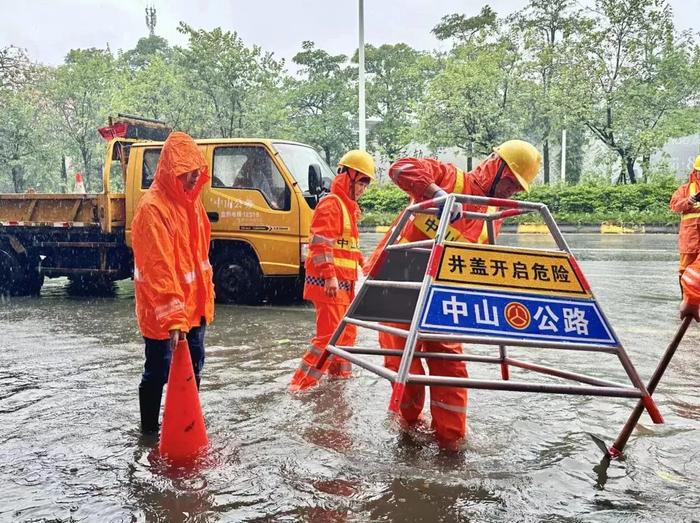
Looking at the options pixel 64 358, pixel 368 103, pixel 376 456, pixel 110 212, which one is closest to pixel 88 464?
pixel 376 456

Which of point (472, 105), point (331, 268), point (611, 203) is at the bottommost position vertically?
point (331, 268)

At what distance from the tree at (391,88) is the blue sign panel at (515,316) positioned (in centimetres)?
3270

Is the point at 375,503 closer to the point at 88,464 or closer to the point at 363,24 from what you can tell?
the point at 88,464

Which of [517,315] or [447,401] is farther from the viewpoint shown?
[447,401]

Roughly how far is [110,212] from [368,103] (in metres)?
29.8

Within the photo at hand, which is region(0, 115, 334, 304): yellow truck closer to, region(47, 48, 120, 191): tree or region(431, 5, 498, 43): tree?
region(47, 48, 120, 191): tree

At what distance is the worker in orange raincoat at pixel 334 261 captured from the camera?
486cm

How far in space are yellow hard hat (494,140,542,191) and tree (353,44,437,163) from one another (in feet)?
104

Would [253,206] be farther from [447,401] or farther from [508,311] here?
[508,311]

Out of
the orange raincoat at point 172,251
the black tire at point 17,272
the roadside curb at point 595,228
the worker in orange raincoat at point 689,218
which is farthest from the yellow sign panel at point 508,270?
the roadside curb at point 595,228

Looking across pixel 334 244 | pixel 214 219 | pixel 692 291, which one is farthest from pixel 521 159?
pixel 214 219

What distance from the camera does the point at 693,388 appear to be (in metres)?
4.78

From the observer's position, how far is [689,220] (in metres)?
7.33

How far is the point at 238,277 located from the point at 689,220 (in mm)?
5329
